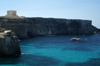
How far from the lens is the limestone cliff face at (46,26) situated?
6364cm

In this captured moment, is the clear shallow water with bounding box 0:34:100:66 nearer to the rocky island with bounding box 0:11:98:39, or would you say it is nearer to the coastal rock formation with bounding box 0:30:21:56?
the coastal rock formation with bounding box 0:30:21:56

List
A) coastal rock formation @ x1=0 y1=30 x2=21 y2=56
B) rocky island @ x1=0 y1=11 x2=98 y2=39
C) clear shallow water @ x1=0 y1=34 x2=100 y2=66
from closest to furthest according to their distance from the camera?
clear shallow water @ x1=0 y1=34 x2=100 y2=66, coastal rock formation @ x1=0 y1=30 x2=21 y2=56, rocky island @ x1=0 y1=11 x2=98 y2=39

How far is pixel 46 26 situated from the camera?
281 feet

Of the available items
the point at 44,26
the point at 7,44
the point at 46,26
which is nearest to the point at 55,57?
the point at 7,44

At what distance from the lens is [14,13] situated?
83.7 m

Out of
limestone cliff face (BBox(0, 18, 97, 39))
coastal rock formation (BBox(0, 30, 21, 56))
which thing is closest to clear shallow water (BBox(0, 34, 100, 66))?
coastal rock formation (BBox(0, 30, 21, 56))

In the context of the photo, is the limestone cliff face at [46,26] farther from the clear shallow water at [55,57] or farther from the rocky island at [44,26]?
the clear shallow water at [55,57]

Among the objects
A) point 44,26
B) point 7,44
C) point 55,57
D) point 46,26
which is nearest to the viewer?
point 7,44

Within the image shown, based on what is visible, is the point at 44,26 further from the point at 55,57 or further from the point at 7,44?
the point at 7,44

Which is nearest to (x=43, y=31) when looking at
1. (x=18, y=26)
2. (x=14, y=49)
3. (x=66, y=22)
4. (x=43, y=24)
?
(x=43, y=24)

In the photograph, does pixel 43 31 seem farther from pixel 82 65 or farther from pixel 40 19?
pixel 82 65

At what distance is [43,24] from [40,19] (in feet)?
11.3

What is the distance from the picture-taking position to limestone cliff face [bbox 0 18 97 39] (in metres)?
63.6

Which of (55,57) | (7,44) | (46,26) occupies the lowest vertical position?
(55,57)
